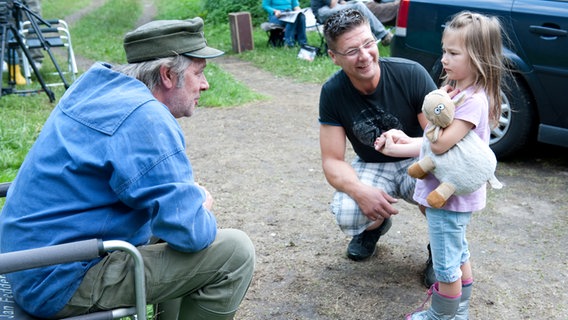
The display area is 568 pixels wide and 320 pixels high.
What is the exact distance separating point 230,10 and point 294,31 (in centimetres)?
565

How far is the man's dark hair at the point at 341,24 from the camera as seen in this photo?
321cm

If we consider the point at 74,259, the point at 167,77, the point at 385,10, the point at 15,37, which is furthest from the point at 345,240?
the point at 385,10

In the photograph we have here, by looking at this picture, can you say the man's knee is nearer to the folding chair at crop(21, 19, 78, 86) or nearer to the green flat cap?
the green flat cap

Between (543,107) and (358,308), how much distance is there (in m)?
2.64

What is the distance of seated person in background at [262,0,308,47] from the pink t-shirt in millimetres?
8748

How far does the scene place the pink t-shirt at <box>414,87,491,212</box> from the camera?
2674 millimetres

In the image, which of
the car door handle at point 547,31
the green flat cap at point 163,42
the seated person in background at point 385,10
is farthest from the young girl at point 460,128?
the seated person in background at point 385,10

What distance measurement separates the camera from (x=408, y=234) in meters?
4.20

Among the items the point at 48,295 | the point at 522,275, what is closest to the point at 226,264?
the point at 48,295

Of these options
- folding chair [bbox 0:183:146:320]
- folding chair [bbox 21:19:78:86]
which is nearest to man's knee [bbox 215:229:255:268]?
folding chair [bbox 0:183:146:320]

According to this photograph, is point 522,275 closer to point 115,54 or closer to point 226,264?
point 226,264

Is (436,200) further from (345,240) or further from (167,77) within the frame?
(345,240)

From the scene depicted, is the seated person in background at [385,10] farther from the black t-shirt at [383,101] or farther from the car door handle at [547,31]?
the black t-shirt at [383,101]

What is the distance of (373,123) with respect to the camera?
344 centimetres
